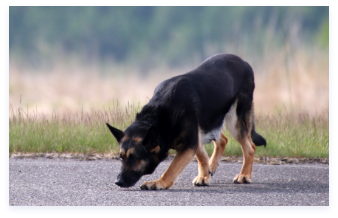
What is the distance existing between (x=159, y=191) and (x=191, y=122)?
939 millimetres

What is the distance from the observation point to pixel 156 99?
18.5 ft

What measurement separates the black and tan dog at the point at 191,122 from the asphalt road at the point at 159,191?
0.27 metres

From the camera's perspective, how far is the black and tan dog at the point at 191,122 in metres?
5.11

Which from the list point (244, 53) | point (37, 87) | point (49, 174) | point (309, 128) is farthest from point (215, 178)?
point (37, 87)

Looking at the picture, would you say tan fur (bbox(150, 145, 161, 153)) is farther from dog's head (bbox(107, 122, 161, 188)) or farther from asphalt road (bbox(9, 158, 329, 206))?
asphalt road (bbox(9, 158, 329, 206))

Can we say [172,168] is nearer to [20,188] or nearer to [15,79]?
[20,188]

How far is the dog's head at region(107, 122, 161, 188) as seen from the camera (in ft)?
16.5

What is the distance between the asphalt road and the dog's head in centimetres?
25

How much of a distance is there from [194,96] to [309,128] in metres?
3.92

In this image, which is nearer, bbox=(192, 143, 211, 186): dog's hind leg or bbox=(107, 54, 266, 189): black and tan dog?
bbox=(107, 54, 266, 189): black and tan dog

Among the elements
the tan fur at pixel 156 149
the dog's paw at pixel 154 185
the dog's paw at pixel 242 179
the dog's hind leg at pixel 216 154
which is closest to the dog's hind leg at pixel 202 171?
the dog's hind leg at pixel 216 154

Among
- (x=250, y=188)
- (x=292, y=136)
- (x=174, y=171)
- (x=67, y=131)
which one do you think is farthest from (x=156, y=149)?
(x=292, y=136)

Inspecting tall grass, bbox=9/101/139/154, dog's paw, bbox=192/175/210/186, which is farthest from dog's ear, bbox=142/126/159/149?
tall grass, bbox=9/101/139/154

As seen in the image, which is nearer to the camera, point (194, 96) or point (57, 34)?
point (194, 96)
